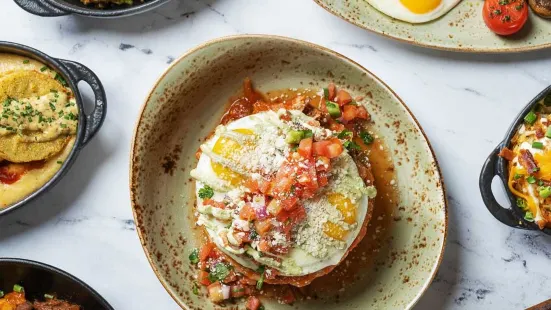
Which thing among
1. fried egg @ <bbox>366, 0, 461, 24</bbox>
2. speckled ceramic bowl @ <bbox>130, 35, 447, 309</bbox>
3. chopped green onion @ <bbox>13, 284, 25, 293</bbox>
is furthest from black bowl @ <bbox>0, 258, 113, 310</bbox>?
fried egg @ <bbox>366, 0, 461, 24</bbox>

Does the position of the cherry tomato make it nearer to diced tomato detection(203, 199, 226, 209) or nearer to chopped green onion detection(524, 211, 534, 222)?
chopped green onion detection(524, 211, 534, 222)

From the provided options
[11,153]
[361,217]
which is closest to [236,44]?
[361,217]

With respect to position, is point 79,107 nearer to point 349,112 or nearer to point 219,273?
point 219,273

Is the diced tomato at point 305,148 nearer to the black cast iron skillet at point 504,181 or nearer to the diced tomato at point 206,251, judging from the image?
the diced tomato at point 206,251

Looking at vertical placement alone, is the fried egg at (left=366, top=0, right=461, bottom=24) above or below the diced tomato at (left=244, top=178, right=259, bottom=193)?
above

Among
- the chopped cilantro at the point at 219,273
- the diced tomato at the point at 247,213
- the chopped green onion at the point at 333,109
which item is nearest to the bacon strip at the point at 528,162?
the chopped green onion at the point at 333,109
